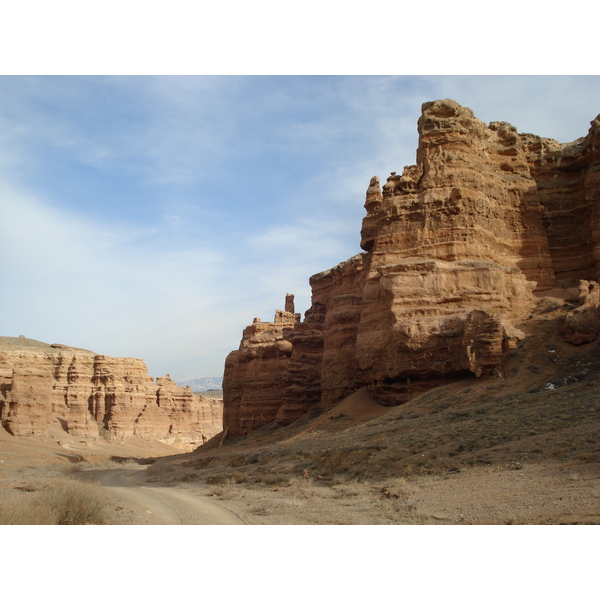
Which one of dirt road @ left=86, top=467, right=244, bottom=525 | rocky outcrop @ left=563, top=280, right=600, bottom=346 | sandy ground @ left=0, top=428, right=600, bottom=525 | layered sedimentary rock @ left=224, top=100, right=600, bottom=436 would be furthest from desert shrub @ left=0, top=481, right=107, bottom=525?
rocky outcrop @ left=563, top=280, right=600, bottom=346

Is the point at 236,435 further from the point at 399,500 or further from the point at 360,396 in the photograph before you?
the point at 399,500

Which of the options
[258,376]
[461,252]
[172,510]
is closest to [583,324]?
[461,252]

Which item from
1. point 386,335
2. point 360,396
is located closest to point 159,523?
point 386,335

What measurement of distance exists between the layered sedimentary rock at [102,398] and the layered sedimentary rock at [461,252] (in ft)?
104

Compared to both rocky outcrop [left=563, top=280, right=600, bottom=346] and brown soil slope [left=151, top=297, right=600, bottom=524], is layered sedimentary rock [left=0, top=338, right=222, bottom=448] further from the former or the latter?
rocky outcrop [left=563, top=280, right=600, bottom=346]

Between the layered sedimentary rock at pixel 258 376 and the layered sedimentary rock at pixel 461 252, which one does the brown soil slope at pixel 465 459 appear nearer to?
the layered sedimentary rock at pixel 461 252

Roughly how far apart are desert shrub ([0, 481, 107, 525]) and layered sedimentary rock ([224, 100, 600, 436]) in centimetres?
1645

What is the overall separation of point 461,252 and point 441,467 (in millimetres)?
15057

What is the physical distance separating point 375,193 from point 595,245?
12578 millimetres

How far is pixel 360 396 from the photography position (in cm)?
3033

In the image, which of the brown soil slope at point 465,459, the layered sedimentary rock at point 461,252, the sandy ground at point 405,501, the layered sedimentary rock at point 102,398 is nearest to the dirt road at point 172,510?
the sandy ground at point 405,501

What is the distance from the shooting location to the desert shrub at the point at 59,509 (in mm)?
9820

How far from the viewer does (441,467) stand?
14.7 metres

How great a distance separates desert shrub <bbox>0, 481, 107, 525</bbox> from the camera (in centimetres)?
982
